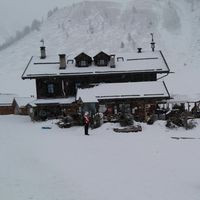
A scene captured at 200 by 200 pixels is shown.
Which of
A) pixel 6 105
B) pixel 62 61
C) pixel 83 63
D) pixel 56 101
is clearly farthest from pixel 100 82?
pixel 6 105

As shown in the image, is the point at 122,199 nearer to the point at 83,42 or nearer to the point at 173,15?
the point at 83,42

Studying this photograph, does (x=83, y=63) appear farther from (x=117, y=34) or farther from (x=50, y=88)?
(x=117, y=34)

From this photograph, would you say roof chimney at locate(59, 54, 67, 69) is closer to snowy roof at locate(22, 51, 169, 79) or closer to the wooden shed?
snowy roof at locate(22, 51, 169, 79)

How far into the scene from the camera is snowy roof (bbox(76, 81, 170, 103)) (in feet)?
119

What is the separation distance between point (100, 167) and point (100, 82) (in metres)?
25.7

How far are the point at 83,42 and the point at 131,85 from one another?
350 feet

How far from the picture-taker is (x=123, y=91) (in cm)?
3753

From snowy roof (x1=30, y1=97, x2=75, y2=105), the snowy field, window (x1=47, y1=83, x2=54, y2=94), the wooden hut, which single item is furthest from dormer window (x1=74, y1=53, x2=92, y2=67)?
the wooden hut

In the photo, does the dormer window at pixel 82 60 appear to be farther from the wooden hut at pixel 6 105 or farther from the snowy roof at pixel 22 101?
the wooden hut at pixel 6 105

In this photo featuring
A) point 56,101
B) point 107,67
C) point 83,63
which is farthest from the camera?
point 83,63

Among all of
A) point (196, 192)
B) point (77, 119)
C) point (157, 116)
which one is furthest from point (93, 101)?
point (196, 192)

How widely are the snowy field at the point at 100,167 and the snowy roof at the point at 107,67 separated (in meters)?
14.6

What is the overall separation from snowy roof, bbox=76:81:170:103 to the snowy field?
325 inches

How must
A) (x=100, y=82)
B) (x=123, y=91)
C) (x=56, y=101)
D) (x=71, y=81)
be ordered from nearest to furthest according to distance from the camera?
1. (x=123, y=91)
2. (x=56, y=101)
3. (x=100, y=82)
4. (x=71, y=81)
